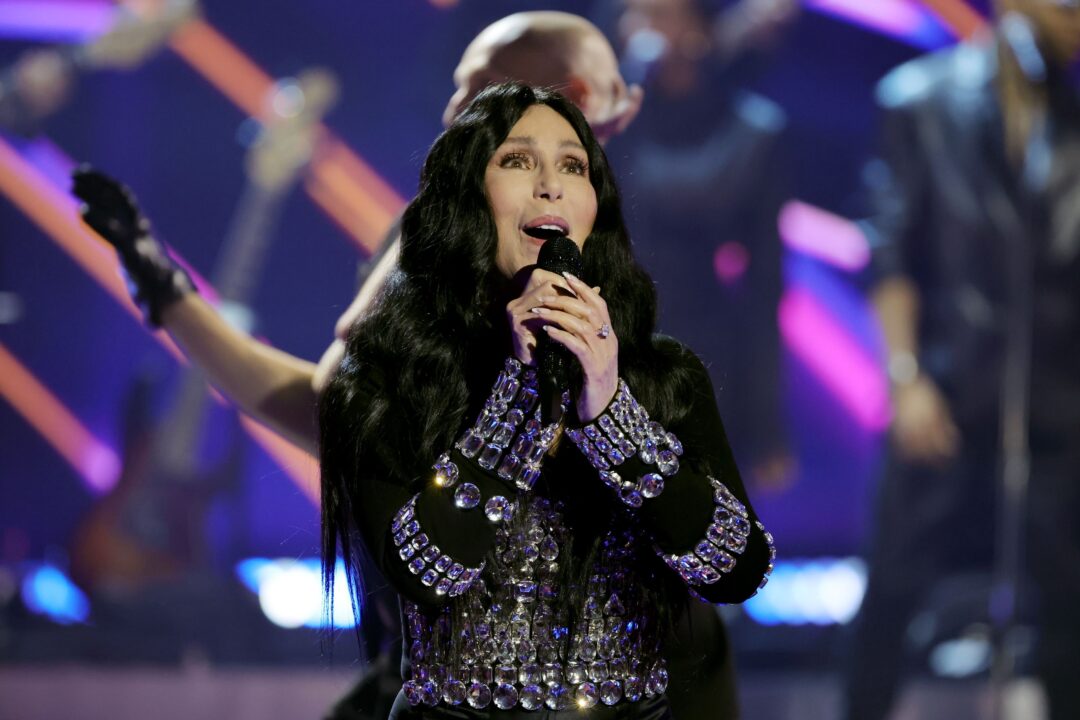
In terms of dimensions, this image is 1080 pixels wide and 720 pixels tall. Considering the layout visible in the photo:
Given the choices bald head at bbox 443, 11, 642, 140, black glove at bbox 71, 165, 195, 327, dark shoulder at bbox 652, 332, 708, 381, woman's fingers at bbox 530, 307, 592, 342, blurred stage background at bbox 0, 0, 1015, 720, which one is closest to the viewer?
woman's fingers at bbox 530, 307, 592, 342

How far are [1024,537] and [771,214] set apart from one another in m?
1.37

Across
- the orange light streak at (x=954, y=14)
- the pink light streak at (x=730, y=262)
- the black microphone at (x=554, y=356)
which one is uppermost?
the orange light streak at (x=954, y=14)

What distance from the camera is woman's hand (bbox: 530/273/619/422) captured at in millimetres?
1148

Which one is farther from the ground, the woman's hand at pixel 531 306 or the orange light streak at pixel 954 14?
the orange light streak at pixel 954 14

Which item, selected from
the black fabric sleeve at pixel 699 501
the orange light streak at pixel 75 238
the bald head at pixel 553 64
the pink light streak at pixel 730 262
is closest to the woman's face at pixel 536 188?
the black fabric sleeve at pixel 699 501

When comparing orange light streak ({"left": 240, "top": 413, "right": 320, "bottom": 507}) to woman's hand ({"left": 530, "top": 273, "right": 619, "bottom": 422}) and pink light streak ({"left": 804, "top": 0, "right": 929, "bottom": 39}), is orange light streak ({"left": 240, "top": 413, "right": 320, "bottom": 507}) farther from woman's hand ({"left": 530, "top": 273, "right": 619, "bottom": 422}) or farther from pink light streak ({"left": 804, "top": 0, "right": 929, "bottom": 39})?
woman's hand ({"left": 530, "top": 273, "right": 619, "bottom": 422})

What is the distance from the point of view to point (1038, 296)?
12.7 ft

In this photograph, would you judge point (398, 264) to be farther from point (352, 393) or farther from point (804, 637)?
point (804, 637)

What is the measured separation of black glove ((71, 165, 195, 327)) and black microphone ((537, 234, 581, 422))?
3.66 feet

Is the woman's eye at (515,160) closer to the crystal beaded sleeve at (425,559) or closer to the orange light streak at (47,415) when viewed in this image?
the crystal beaded sleeve at (425,559)

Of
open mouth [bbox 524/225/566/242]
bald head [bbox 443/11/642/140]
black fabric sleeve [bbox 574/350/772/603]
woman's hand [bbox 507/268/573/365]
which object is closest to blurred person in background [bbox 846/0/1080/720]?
bald head [bbox 443/11/642/140]

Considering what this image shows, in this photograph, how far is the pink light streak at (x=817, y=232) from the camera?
12.3ft

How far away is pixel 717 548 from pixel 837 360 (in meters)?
2.66

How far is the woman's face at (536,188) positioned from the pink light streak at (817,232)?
245 cm
